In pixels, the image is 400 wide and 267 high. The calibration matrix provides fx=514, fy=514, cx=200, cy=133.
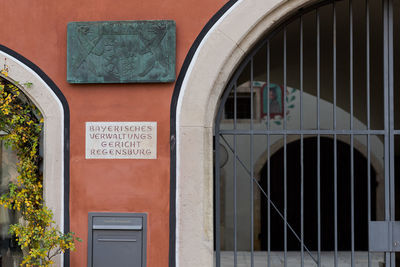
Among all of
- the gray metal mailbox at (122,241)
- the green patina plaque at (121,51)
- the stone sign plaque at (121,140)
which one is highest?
the green patina plaque at (121,51)

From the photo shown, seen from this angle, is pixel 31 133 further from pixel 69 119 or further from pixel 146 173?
pixel 146 173

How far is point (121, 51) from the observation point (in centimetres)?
476

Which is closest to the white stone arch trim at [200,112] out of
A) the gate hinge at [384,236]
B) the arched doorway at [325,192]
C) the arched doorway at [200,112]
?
the arched doorway at [200,112]

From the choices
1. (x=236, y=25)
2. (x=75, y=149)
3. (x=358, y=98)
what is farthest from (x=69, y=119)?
(x=358, y=98)

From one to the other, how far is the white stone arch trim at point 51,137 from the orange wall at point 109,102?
0.34ft

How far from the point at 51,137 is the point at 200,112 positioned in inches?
55.9

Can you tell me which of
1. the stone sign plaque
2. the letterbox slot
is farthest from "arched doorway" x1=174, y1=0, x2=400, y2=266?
the letterbox slot

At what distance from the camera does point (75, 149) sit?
484 centimetres

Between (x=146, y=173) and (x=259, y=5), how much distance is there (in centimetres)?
186

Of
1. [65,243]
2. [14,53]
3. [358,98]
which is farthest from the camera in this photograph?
[358,98]

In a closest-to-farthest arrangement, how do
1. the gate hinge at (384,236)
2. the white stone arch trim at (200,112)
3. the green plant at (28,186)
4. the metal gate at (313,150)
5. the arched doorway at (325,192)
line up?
1. the green plant at (28,186)
2. the white stone arch trim at (200,112)
3. the gate hinge at (384,236)
4. the metal gate at (313,150)
5. the arched doorway at (325,192)

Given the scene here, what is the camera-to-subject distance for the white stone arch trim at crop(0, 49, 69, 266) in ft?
15.8

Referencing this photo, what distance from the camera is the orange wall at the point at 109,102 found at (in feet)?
15.6

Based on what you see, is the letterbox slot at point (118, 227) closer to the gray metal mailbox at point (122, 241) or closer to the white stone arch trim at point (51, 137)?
the gray metal mailbox at point (122, 241)
